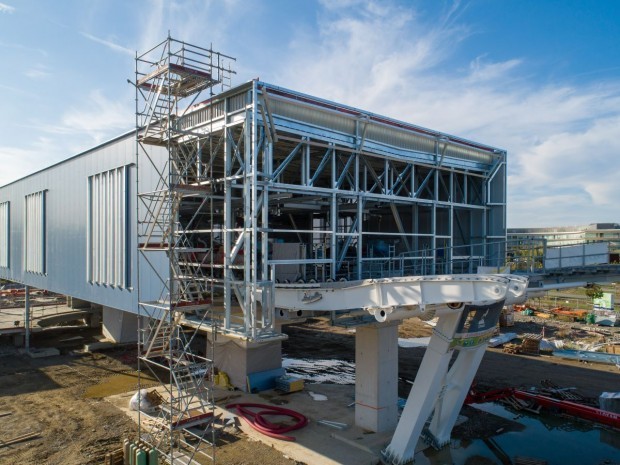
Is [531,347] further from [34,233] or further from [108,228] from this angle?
[34,233]

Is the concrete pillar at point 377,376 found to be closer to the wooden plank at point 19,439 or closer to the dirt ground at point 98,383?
the dirt ground at point 98,383

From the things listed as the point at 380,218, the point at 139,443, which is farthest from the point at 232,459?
the point at 380,218

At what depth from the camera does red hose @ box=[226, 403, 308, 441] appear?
15.1 metres

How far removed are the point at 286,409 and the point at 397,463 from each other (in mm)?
4991

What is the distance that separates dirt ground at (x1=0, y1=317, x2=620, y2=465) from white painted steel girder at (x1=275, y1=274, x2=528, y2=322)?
4.89 meters

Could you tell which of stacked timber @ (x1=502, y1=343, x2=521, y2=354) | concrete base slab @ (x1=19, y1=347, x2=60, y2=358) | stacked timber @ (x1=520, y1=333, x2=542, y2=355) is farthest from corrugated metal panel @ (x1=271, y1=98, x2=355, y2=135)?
concrete base slab @ (x1=19, y1=347, x2=60, y2=358)

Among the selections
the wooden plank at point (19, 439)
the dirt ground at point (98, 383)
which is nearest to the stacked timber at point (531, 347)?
the dirt ground at point (98, 383)

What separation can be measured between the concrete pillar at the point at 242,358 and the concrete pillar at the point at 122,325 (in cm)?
957

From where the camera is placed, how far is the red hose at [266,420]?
15.1 metres

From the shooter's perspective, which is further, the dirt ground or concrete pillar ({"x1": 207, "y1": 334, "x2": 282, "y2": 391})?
concrete pillar ({"x1": 207, "y1": 334, "x2": 282, "y2": 391})

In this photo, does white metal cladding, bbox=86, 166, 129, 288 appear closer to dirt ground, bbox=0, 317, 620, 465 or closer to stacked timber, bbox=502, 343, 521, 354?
dirt ground, bbox=0, 317, 620, 465

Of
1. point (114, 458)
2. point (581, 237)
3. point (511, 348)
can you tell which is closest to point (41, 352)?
point (114, 458)

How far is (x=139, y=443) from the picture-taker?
511 inches

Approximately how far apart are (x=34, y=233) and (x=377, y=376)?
2411 cm
